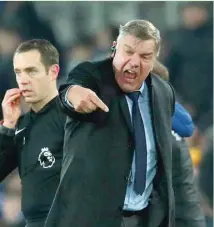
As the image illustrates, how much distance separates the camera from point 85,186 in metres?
3.02

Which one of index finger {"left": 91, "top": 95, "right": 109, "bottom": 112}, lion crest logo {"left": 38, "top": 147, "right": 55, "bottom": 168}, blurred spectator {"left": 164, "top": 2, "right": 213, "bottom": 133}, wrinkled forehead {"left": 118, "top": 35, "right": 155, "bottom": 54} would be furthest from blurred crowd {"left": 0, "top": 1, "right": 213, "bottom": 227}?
index finger {"left": 91, "top": 95, "right": 109, "bottom": 112}

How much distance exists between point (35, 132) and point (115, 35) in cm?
235

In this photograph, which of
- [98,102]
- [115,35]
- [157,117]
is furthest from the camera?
[115,35]

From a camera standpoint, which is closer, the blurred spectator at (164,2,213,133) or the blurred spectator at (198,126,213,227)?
the blurred spectator at (198,126,213,227)

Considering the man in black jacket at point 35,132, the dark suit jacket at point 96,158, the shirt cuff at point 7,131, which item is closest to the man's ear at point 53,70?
the man in black jacket at point 35,132

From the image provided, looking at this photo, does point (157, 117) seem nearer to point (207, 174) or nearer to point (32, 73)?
point (32, 73)

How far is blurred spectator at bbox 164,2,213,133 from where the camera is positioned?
5.99m

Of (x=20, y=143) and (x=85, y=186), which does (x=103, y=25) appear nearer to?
(x=20, y=143)

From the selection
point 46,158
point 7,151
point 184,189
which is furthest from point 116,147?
point 184,189

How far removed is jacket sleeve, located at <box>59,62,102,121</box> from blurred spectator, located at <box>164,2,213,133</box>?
2869 mm

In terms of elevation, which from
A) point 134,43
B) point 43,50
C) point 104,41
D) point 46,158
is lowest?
point 46,158

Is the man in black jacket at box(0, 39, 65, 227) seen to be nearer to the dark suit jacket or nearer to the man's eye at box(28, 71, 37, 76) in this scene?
the man's eye at box(28, 71, 37, 76)

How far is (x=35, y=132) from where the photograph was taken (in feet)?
12.1

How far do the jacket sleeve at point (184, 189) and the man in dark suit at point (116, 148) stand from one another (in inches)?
25.4
